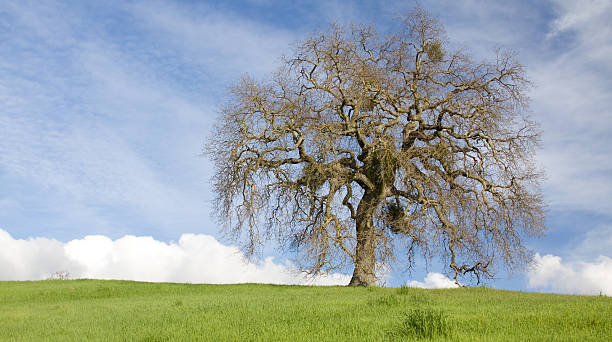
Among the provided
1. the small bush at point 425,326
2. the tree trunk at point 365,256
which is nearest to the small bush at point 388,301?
the small bush at point 425,326

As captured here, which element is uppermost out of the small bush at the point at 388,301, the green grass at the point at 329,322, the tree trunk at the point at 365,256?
the tree trunk at the point at 365,256

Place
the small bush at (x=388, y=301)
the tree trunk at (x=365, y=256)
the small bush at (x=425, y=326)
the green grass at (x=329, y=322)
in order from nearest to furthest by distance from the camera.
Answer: the small bush at (x=425, y=326)
the green grass at (x=329, y=322)
the small bush at (x=388, y=301)
the tree trunk at (x=365, y=256)

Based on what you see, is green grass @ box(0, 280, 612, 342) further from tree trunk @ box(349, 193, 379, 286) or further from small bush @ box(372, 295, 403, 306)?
tree trunk @ box(349, 193, 379, 286)

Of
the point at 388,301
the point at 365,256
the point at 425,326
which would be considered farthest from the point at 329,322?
the point at 365,256

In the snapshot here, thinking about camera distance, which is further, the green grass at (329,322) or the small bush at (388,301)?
the small bush at (388,301)

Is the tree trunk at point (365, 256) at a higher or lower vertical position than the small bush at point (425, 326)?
higher

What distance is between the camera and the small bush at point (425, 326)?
8117 millimetres

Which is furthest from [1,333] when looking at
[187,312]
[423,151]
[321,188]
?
[423,151]

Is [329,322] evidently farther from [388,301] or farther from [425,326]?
[388,301]

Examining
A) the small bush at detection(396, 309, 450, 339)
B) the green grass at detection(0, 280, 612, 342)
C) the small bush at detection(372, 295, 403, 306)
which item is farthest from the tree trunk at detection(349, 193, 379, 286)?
the small bush at detection(396, 309, 450, 339)

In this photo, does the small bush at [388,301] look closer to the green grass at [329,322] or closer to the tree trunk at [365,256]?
the green grass at [329,322]

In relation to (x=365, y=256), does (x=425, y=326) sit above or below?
below

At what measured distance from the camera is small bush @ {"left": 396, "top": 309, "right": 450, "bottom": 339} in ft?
26.6

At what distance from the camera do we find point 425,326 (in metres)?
8.14
